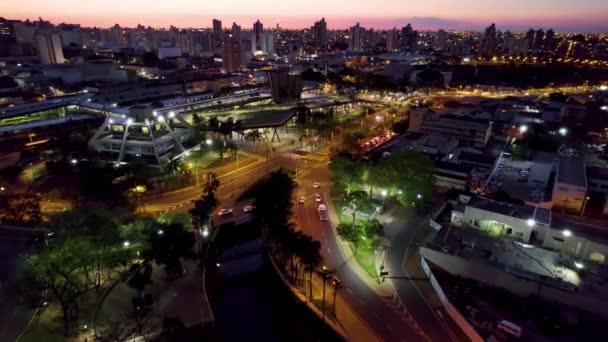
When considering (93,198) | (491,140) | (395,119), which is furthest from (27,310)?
(395,119)

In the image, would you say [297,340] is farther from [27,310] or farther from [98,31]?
[98,31]

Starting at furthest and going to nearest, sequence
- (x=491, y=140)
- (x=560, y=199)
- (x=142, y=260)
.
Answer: (x=491, y=140), (x=560, y=199), (x=142, y=260)

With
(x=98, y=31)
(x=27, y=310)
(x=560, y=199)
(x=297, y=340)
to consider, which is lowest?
(x=297, y=340)

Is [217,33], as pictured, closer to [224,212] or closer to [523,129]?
[523,129]

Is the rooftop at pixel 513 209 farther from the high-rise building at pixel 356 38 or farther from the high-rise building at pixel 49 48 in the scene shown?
the high-rise building at pixel 356 38

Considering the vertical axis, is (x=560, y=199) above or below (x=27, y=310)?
above

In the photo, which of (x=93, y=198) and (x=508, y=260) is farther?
(x=93, y=198)

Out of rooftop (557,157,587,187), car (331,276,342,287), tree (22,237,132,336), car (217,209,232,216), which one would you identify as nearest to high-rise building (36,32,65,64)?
car (217,209,232,216)

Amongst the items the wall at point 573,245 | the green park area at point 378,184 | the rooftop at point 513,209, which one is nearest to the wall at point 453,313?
the green park area at point 378,184
